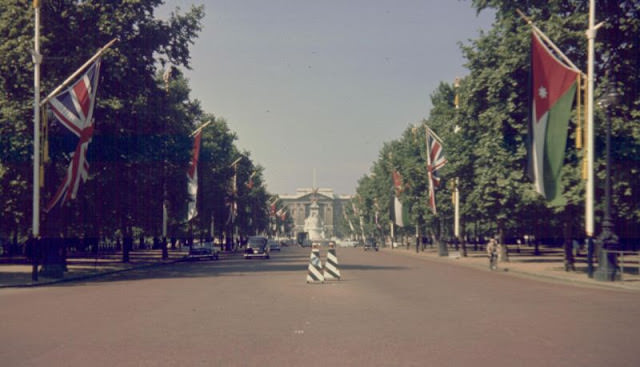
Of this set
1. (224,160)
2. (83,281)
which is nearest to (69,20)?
(83,281)

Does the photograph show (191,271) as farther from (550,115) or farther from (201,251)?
(550,115)

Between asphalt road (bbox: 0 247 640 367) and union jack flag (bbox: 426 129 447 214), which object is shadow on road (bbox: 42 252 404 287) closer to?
asphalt road (bbox: 0 247 640 367)

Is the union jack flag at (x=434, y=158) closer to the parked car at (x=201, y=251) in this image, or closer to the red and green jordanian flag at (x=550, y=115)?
the parked car at (x=201, y=251)

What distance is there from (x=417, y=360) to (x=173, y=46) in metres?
29.8

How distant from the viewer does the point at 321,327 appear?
1323cm

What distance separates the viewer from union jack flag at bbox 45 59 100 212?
26.8m

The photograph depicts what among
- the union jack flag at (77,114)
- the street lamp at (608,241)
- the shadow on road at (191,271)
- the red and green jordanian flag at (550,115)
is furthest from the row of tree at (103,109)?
the street lamp at (608,241)

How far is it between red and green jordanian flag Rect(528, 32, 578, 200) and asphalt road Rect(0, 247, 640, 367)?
472cm

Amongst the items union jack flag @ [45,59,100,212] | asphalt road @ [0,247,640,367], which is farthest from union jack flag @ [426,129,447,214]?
union jack flag @ [45,59,100,212]

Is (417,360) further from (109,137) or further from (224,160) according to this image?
(224,160)

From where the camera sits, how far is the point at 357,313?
614 inches

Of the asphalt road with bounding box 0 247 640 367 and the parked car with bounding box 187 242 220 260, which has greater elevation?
the asphalt road with bounding box 0 247 640 367

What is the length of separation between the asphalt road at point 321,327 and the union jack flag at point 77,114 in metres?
5.76

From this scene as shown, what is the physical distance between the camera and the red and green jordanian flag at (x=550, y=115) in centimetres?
2536
